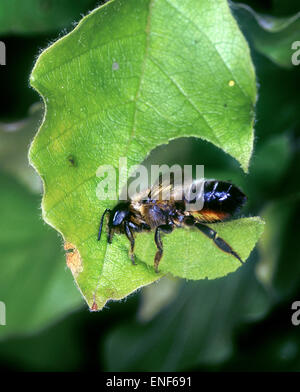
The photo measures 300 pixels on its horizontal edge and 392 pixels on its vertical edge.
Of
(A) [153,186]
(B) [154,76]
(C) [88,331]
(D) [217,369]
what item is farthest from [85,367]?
(B) [154,76]

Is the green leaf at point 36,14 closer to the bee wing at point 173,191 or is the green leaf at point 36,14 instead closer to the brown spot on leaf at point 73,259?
the bee wing at point 173,191

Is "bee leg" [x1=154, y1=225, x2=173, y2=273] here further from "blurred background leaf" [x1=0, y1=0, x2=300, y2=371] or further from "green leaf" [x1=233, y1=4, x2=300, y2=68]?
"green leaf" [x1=233, y1=4, x2=300, y2=68]

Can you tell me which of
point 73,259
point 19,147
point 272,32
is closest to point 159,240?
point 73,259

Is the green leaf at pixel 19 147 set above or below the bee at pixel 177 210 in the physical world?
above

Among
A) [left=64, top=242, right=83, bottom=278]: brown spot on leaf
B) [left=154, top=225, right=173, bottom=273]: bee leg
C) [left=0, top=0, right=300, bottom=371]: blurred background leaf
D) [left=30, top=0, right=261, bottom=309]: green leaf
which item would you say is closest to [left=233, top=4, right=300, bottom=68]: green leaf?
[left=0, top=0, right=300, bottom=371]: blurred background leaf

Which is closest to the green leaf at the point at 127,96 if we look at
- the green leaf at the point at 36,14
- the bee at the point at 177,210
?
the bee at the point at 177,210

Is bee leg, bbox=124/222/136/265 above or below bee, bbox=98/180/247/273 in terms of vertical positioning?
below
